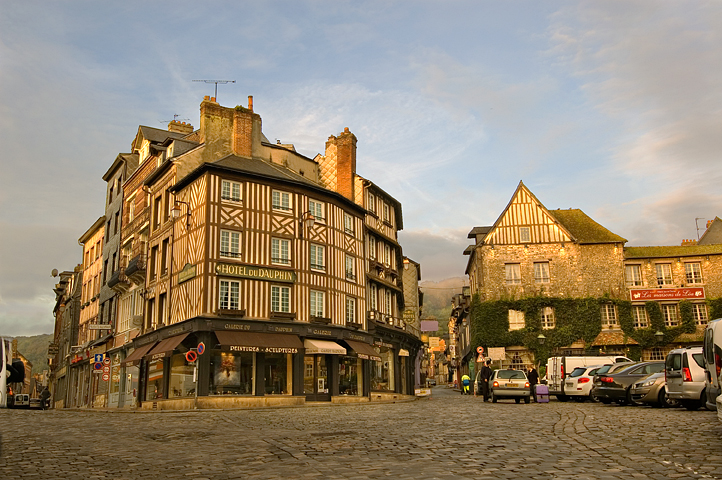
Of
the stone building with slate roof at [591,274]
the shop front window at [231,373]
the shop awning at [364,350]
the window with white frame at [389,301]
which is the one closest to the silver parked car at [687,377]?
the shop awning at [364,350]

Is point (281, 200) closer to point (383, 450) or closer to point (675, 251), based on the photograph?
point (383, 450)

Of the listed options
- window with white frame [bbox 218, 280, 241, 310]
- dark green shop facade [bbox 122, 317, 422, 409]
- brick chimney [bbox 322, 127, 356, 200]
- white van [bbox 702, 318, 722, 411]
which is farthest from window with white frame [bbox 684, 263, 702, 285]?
white van [bbox 702, 318, 722, 411]

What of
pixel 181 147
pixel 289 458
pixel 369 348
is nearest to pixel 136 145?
pixel 181 147

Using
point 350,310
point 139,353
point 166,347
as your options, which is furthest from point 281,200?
point 139,353

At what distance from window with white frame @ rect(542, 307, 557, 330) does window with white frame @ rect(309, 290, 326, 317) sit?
1745cm

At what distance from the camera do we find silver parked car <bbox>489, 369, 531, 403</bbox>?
74.9 ft

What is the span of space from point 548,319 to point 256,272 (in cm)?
2133

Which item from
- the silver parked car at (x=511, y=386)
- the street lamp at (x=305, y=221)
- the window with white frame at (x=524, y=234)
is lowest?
the silver parked car at (x=511, y=386)

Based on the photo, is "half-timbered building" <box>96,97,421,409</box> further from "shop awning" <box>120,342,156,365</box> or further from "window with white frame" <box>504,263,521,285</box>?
"window with white frame" <box>504,263,521,285</box>

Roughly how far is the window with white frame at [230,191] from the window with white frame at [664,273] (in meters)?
27.5

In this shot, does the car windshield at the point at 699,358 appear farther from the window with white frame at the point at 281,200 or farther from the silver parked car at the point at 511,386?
the window with white frame at the point at 281,200

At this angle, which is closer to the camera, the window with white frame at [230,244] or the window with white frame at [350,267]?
the window with white frame at [230,244]

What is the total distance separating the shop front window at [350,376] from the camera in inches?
1188

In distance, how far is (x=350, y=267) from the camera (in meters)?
32.4
